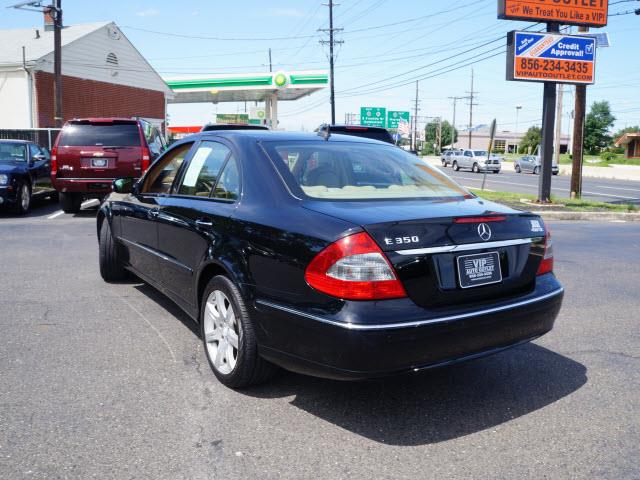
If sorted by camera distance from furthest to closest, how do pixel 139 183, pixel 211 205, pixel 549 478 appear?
pixel 139 183
pixel 211 205
pixel 549 478

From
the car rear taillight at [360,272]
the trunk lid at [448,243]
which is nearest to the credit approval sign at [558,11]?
the trunk lid at [448,243]

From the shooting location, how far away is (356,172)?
4.42 metres

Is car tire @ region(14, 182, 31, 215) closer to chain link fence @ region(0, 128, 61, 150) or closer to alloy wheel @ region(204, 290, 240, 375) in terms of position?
chain link fence @ region(0, 128, 61, 150)

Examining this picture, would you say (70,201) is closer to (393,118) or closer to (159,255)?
(159,255)

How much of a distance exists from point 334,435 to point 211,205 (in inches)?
68.3

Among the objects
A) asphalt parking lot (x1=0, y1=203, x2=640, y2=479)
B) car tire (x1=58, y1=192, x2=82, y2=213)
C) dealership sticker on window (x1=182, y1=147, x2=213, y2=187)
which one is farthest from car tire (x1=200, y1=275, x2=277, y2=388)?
car tire (x1=58, y1=192, x2=82, y2=213)

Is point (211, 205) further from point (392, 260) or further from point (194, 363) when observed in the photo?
point (392, 260)

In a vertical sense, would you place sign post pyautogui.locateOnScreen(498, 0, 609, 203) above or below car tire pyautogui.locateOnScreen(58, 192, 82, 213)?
above

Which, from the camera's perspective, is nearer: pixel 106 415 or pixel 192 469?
pixel 192 469

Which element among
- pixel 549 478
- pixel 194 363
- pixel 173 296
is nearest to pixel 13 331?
pixel 173 296

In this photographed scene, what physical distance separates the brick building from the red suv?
19.5 m

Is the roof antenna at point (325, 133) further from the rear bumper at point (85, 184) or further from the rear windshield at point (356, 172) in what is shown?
the rear bumper at point (85, 184)

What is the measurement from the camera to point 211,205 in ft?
13.9

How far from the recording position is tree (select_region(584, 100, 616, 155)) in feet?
308
